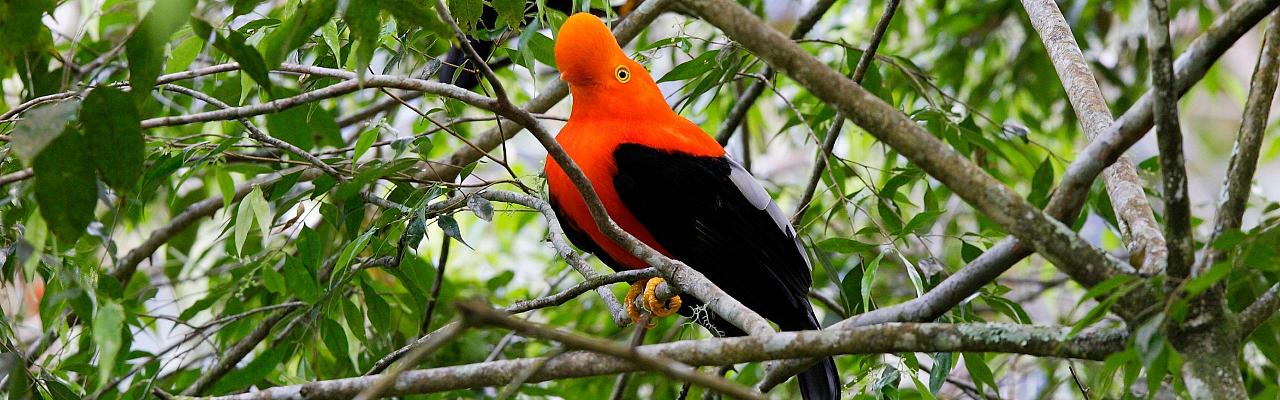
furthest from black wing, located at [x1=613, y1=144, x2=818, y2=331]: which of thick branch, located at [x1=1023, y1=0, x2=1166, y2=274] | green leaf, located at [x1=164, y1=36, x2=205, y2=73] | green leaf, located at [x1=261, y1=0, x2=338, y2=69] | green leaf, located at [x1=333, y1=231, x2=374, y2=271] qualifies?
green leaf, located at [x1=261, y1=0, x2=338, y2=69]

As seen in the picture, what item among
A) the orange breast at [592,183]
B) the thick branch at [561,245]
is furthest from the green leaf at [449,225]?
the orange breast at [592,183]

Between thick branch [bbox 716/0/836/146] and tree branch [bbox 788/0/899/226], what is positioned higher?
thick branch [bbox 716/0/836/146]

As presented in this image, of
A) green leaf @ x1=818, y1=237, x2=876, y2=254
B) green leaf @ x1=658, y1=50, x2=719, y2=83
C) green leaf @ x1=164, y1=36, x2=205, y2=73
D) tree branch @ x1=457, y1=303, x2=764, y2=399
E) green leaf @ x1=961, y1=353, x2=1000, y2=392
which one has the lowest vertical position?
tree branch @ x1=457, y1=303, x2=764, y2=399

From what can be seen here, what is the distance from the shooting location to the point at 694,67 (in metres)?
2.69

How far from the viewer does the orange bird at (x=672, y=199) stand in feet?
8.39

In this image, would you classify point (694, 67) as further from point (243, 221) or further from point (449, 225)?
point (243, 221)

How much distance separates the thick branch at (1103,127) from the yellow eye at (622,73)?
3.00 feet

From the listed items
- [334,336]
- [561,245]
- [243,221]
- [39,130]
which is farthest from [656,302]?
[39,130]

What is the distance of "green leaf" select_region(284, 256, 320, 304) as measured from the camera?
2645 millimetres

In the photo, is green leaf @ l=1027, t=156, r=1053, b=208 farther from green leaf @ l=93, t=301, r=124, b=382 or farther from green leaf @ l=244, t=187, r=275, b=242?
green leaf @ l=93, t=301, r=124, b=382

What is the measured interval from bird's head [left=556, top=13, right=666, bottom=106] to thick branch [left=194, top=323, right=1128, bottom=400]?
1.01 metres

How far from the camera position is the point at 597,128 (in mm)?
2635

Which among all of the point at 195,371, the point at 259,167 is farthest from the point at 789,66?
the point at 195,371

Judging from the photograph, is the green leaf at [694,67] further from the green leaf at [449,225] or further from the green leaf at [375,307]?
the green leaf at [375,307]
